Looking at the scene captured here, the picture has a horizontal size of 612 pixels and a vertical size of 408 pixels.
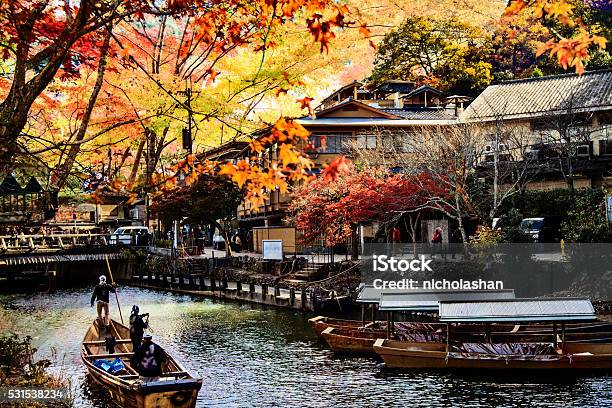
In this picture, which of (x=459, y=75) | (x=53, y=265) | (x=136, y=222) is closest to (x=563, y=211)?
(x=459, y=75)

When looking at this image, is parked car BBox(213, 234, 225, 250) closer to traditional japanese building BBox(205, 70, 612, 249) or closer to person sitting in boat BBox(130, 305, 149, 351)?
traditional japanese building BBox(205, 70, 612, 249)

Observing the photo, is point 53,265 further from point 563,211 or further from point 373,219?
point 563,211

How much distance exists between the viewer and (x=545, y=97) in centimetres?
5059

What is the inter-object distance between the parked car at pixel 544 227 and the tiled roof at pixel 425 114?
1514 centimetres

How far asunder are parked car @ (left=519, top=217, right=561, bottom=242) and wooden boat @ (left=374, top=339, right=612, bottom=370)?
1986 centimetres

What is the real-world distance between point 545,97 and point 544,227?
12.1m

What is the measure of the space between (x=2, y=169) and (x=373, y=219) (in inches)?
1112

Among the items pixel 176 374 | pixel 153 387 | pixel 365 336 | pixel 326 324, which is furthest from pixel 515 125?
pixel 153 387

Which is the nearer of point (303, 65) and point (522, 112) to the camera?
point (303, 65)

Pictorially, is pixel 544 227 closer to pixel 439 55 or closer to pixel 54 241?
pixel 439 55

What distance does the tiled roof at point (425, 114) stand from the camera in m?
56.7

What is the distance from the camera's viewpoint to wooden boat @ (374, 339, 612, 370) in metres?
21.9

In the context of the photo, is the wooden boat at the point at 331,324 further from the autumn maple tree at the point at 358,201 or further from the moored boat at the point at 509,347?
the autumn maple tree at the point at 358,201

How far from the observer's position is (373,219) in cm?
3866
